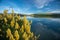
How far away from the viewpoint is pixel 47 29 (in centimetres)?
245

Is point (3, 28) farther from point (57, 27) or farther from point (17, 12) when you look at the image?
point (57, 27)

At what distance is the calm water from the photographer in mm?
2436

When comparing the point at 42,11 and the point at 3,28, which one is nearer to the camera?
the point at 3,28

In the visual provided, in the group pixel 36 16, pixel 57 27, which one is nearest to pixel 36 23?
pixel 36 16

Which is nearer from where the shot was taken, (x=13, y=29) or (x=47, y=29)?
(x=13, y=29)

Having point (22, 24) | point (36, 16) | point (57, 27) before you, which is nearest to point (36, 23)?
point (36, 16)

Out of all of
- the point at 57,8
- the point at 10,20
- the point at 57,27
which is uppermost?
the point at 57,8

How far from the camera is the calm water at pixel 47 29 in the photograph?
2.44 m

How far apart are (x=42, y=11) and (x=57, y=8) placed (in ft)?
0.81

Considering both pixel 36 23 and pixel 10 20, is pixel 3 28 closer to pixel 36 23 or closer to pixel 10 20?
pixel 10 20

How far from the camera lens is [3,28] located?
6.12 feet

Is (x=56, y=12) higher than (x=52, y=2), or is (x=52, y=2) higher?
(x=52, y=2)

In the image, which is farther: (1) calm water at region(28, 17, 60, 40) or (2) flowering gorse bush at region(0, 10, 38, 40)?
(1) calm water at region(28, 17, 60, 40)

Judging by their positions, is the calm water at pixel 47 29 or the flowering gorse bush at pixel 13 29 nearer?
the flowering gorse bush at pixel 13 29
